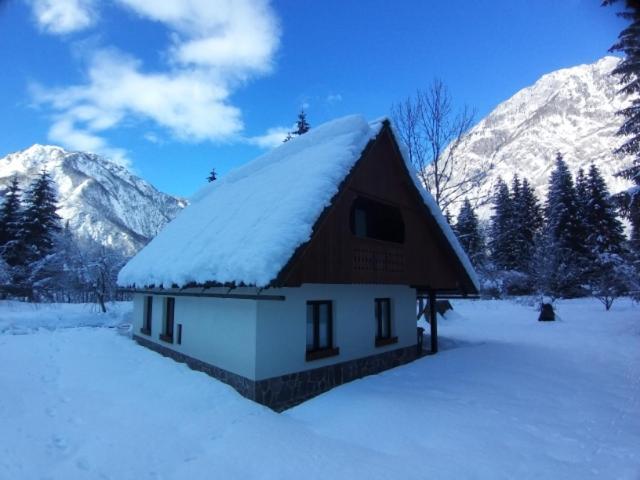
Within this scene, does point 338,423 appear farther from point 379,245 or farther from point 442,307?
point 442,307

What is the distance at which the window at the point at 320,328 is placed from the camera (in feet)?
27.3

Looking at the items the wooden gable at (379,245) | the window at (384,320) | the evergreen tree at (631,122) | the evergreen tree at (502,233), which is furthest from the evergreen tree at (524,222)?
the window at (384,320)

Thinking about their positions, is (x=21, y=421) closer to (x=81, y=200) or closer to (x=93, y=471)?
(x=93, y=471)

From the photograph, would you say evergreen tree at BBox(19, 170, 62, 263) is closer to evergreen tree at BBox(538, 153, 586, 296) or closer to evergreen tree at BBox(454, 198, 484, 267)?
evergreen tree at BBox(454, 198, 484, 267)

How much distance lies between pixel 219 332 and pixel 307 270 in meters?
2.72

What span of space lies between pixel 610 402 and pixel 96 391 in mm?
10346

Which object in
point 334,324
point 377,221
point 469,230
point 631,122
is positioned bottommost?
point 334,324

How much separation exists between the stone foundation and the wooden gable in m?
2.09

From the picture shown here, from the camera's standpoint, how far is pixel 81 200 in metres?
140

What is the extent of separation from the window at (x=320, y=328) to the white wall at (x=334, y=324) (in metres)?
0.15

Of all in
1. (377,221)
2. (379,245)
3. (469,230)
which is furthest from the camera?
(469,230)

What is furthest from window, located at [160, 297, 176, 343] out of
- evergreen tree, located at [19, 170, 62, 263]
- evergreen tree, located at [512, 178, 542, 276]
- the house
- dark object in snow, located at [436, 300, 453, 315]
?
evergreen tree, located at [512, 178, 542, 276]

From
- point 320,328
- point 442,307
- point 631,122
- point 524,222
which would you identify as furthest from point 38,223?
point 524,222

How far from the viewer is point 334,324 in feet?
28.8
